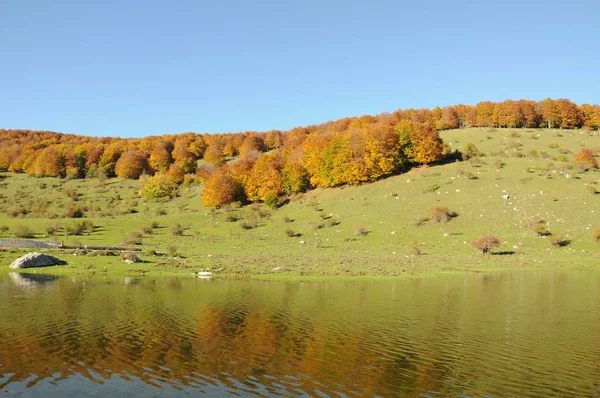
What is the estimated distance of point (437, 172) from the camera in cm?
10381

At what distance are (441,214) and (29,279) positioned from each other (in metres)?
61.1

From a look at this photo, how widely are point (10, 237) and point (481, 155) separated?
9978 centimetres

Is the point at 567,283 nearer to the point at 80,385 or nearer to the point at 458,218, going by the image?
the point at 458,218

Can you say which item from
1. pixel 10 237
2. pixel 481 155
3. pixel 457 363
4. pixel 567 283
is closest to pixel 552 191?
pixel 481 155

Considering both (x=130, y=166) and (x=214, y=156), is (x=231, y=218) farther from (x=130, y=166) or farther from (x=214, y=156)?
(x=130, y=166)

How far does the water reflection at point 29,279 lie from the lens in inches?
1656

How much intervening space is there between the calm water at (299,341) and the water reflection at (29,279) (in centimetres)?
163

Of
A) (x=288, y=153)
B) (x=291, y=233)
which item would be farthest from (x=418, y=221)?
(x=288, y=153)

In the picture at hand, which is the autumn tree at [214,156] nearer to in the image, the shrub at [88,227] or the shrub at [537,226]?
the shrub at [88,227]

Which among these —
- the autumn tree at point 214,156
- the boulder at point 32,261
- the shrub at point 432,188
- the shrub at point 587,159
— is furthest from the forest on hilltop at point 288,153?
the boulder at point 32,261

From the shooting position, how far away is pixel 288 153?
12925 cm

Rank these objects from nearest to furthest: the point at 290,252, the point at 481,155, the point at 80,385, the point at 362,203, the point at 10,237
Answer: the point at 80,385 → the point at 290,252 → the point at 10,237 → the point at 362,203 → the point at 481,155

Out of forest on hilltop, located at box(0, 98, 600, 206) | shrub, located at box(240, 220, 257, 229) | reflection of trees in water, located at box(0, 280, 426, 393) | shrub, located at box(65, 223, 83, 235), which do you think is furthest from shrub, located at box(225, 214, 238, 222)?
reflection of trees in water, located at box(0, 280, 426, 393)

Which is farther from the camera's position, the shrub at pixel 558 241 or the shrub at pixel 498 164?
the shrub at pixel 498 164
